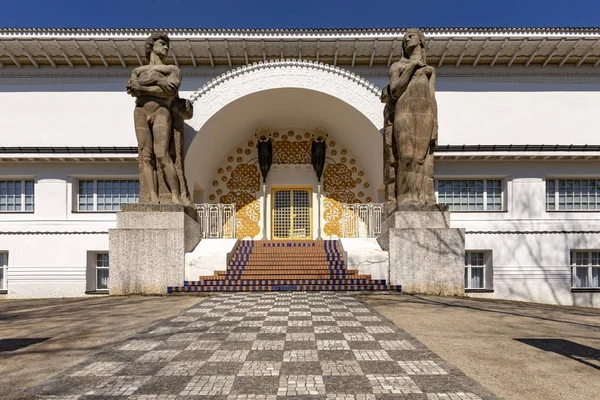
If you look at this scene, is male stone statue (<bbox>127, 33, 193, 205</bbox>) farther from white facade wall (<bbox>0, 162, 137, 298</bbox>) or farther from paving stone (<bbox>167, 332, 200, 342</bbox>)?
paving stone (<bbox>167, 332, 200, 342</bbox>)

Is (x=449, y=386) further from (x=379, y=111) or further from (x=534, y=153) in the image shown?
(x=534, y=153)

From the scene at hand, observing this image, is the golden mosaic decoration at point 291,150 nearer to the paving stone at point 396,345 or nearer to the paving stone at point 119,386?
the paving stone at point 396,345

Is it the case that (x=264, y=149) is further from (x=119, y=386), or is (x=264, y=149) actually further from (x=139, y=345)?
(x=119, y=386)

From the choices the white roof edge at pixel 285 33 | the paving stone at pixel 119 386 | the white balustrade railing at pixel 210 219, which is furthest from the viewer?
the white roof edge at pixel 285 33

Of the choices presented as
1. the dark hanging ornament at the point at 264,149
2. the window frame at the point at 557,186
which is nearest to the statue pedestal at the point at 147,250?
the dark hanging ornament at the point at 264,149

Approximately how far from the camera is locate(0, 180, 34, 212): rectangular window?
1398 cm

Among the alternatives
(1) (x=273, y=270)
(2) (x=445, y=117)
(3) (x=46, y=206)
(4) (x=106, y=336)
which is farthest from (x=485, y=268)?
(3) (x=46, y=206)

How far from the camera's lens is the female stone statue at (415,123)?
9.62 m

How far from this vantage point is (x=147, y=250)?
9.53 m

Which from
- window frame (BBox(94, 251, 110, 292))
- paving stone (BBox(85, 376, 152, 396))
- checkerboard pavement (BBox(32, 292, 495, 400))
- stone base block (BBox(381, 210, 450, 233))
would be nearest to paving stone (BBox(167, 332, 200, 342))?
checkerboard pavement (BBox(32, 292, 495, 400))

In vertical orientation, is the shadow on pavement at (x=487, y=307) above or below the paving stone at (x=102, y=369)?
below

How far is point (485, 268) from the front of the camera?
543 inches

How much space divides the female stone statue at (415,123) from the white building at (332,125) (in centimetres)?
295

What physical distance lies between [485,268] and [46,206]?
15871 millimetres
